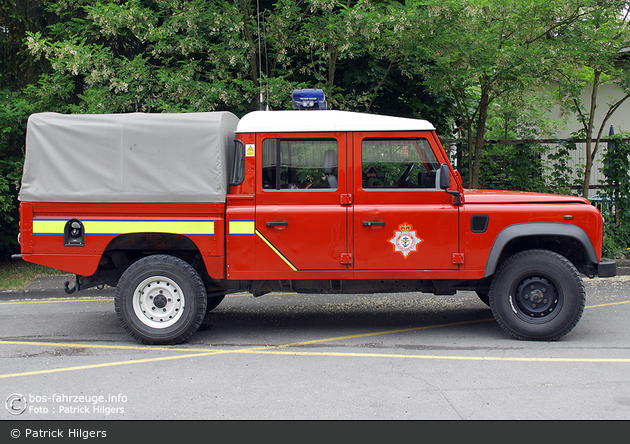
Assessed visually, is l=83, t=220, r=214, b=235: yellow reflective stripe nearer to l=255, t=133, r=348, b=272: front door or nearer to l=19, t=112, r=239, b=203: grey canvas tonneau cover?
l=19, t=112, r=239, b=203: grey canvas tonneau cover

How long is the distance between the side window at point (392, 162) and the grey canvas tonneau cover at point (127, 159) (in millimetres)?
1570

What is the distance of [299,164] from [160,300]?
2.13m

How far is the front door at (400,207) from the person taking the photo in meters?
5.99

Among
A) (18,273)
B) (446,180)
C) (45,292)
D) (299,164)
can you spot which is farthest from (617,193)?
(18,273)

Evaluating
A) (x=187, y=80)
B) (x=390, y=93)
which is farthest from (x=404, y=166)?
(x=390, y=93)

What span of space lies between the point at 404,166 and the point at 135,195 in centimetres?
295

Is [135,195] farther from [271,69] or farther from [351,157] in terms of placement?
[271,69]

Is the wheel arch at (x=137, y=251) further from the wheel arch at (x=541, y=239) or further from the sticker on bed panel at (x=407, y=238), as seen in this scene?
the wheel arch at (x=541, y=239)

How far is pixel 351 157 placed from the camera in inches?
237

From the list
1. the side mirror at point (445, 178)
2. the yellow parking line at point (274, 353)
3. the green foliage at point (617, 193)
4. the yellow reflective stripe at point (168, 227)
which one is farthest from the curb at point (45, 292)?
the green foliage at point (617, 193)

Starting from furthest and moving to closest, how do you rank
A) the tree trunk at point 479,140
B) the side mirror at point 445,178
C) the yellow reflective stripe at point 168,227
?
the tree trunk at point 479,140 < the yellow reflective stripe at point 168,227 < the side mirror at point 445,178

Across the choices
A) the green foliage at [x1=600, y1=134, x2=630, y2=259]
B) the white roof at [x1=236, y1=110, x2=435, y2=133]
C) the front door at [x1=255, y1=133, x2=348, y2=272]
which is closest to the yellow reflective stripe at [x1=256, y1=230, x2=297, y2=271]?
the front door at [x1=255, y1=133, x2=348, y2=272]

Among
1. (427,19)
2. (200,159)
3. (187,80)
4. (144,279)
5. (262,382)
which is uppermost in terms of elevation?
(427,19)

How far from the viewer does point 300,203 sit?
6086 millimetres
